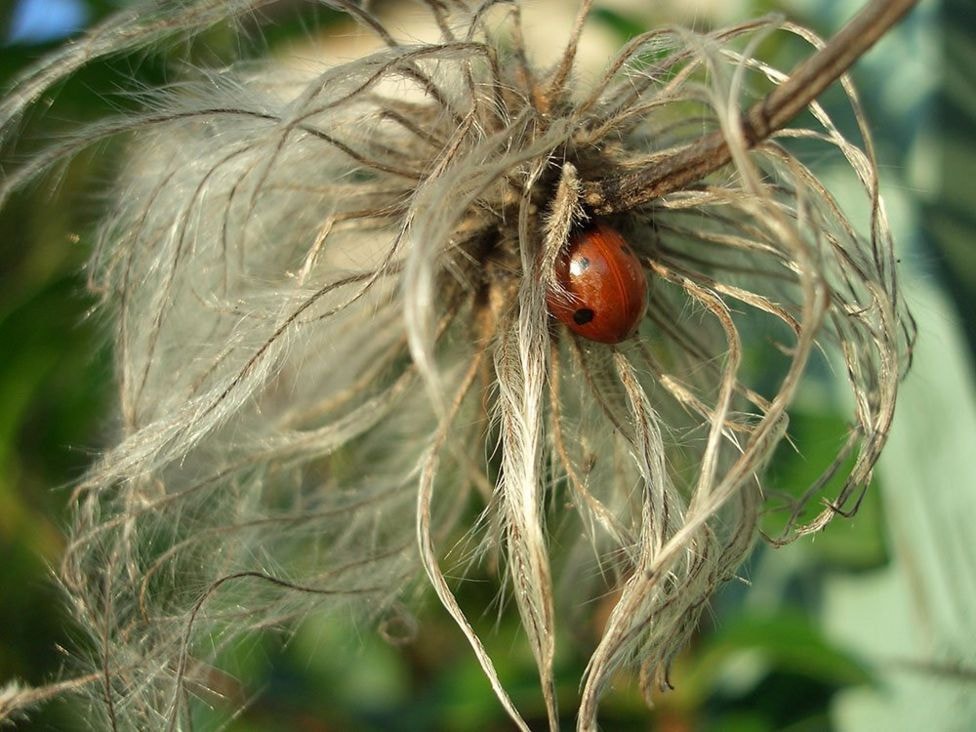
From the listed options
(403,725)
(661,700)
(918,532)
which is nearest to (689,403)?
(918,532)

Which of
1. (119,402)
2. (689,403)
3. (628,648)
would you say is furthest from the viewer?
(119,402)

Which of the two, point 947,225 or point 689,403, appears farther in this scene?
point 947,225

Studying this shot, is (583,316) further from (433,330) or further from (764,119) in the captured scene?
(764,119)

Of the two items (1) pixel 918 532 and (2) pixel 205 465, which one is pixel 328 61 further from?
(1) pixel 918 532

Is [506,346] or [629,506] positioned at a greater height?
[506,346]

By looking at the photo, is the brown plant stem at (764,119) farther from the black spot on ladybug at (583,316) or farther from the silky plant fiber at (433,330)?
the black spot on ladybug at (583,316)

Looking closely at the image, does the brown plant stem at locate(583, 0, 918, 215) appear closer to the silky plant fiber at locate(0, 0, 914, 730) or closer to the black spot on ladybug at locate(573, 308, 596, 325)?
the silky plant fiber at locate(0, 0, 914, 730)

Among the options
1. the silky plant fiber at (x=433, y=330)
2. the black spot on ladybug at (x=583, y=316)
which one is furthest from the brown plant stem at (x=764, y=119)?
the black spot on ladybug at (x=583, y=316)
